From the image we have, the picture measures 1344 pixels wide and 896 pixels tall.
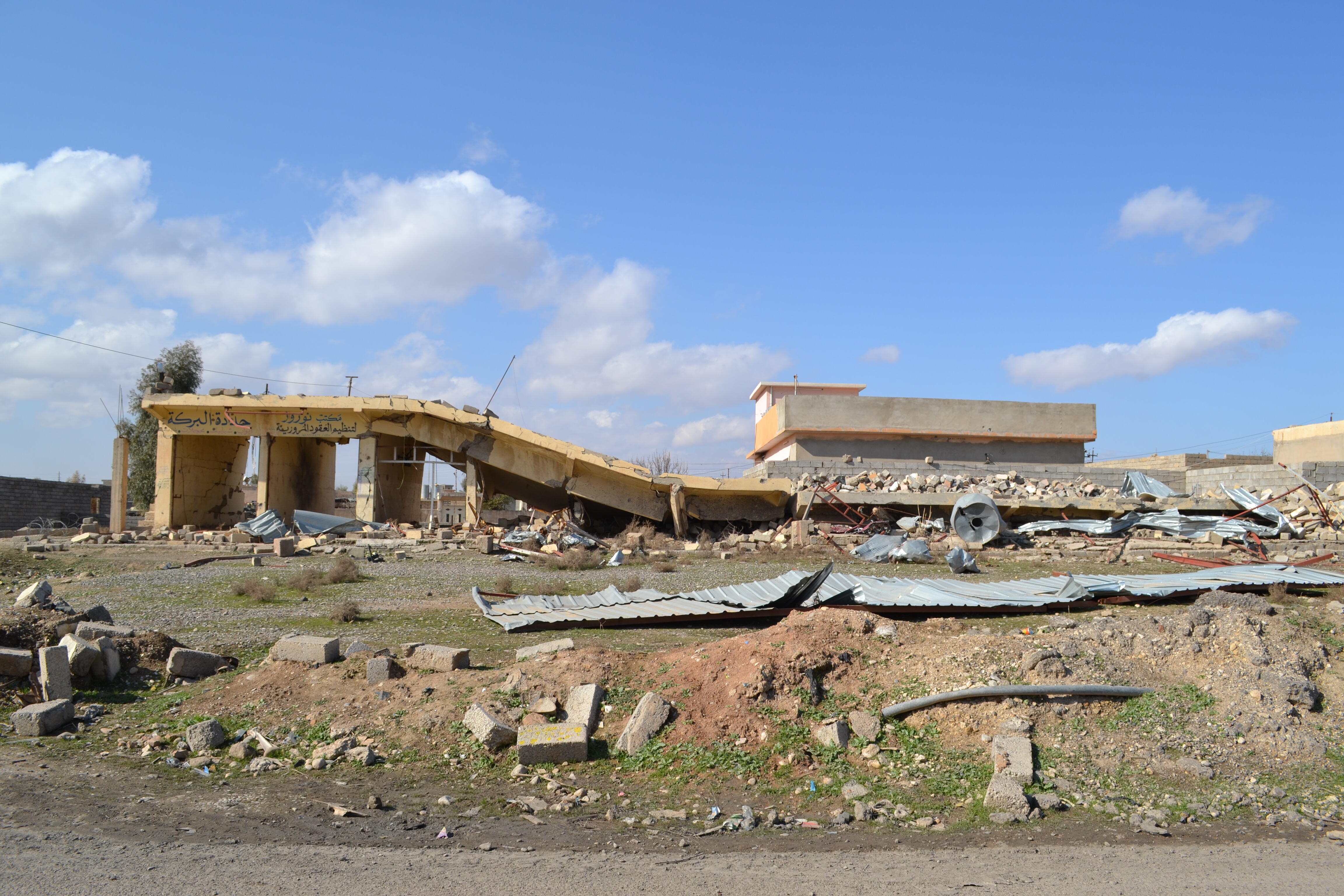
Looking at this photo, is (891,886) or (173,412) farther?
(173,412)

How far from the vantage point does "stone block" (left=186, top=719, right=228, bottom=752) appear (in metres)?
6.05

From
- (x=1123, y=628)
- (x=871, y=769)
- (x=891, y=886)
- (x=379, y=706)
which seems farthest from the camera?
(x=1123, y=628)

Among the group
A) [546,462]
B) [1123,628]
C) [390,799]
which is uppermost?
[546,462]

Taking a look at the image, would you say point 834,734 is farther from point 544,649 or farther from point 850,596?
point 850,596

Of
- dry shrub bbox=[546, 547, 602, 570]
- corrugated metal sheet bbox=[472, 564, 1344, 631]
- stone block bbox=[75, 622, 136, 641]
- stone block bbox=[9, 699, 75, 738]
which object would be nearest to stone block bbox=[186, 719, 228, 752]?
stone block bbox=[9, 699, 75, 738]

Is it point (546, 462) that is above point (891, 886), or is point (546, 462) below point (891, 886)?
above

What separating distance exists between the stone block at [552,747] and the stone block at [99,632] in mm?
4606

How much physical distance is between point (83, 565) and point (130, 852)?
15100 millimetres

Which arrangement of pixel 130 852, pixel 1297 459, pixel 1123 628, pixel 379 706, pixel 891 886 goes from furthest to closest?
pixel 1297 459, pixel 1123 628, pixel 379 706, pixel 130 852, pixel 891 886

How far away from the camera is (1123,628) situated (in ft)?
23.2

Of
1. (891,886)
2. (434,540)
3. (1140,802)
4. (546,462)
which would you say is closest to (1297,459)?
(546,462)

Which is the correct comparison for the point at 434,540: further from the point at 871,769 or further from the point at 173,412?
the point at 871,769

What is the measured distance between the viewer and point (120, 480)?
25281 mm

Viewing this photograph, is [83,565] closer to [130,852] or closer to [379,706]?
[379,706]
